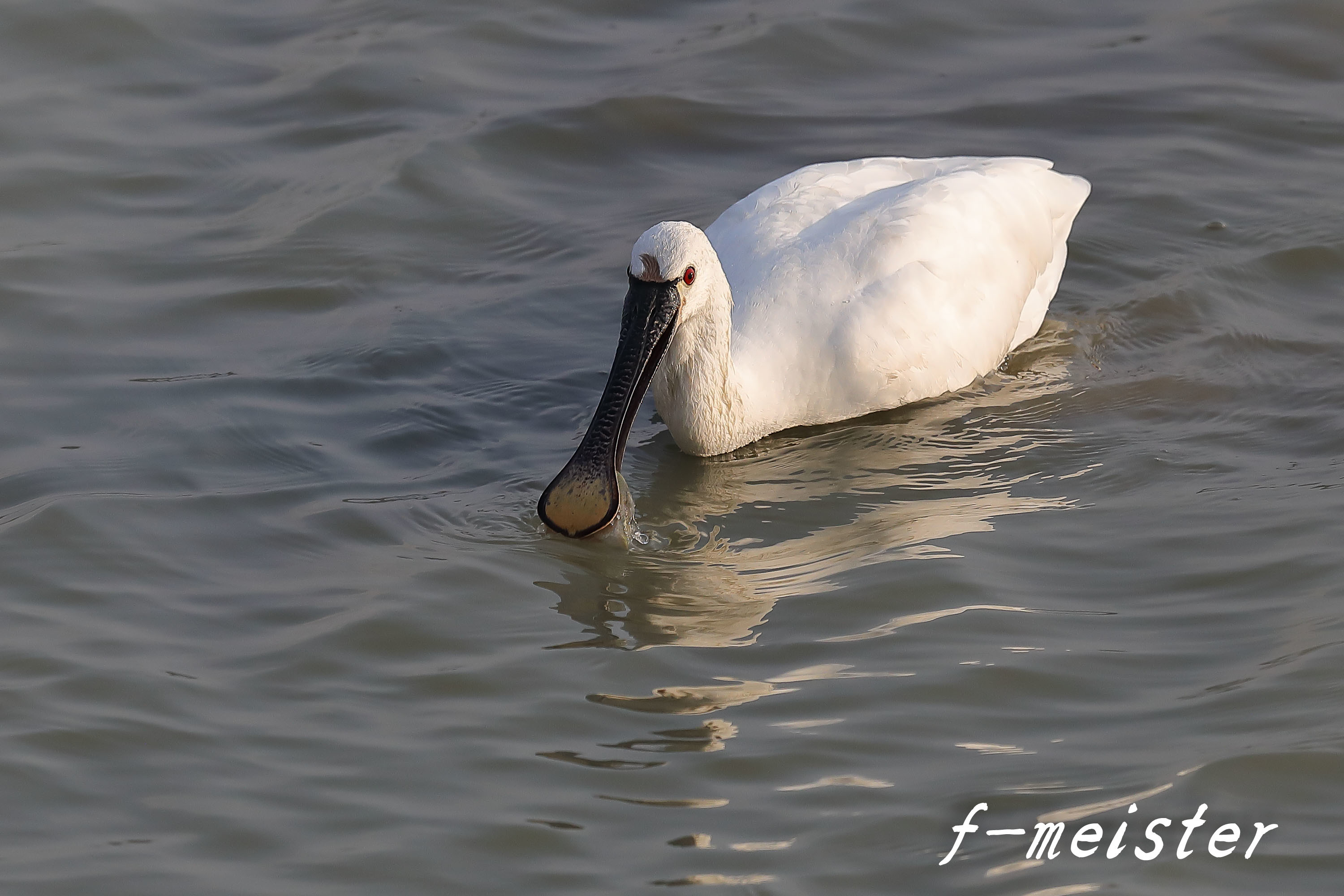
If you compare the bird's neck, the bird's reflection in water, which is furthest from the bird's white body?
the bird's reflection in water

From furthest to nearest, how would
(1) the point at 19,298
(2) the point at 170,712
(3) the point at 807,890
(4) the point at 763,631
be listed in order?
1. (1) the point at 19,298
2. (4) the point at 763,631
3. (2) the point at 170,712
4. (3) the point at 807,890

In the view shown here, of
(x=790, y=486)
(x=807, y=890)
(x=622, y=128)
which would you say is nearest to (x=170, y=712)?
(x=807, y=890)

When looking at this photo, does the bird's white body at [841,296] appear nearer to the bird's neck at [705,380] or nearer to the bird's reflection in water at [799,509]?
the bird's neck at [705,380]

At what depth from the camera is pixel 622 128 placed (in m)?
9.88

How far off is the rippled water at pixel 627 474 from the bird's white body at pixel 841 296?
0.19 m

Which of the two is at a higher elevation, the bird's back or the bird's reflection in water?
the bird's back

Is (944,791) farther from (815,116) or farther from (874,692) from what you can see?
(815,116)

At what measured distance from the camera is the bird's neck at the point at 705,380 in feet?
21.7

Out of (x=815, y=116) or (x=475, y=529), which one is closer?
(x=475, y=529)

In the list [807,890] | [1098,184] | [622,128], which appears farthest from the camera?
[622,128]

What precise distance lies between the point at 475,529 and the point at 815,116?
487 centimetres

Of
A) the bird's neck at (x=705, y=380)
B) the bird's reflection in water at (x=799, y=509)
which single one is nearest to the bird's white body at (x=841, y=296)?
the bird's neck at (x=705, y=380)

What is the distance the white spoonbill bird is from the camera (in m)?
6.33

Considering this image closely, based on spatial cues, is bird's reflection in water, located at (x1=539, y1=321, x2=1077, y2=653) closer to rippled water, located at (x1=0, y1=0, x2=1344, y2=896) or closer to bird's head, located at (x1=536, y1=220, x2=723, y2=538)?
rippled water, located at (x1=0, y1=0, x2=1344, y2=896)
